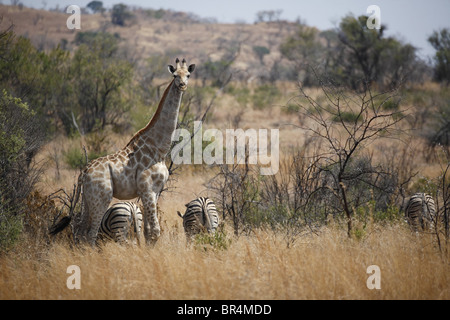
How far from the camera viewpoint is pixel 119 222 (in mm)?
6746

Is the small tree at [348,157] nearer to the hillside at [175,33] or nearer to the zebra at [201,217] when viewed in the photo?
the zebra at [201,217]

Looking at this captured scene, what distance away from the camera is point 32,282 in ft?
18.3

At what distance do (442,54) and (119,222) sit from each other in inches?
1080

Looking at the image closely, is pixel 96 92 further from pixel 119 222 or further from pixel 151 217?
pixel 151 217

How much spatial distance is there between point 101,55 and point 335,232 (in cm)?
1510

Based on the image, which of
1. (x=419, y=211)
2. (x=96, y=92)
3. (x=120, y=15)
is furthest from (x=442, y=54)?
(x=120, y=15)

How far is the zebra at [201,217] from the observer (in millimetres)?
7160

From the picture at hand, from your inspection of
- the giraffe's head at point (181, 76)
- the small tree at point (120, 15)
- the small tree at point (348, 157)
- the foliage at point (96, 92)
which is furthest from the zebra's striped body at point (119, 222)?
the small tree at point (120, 15)

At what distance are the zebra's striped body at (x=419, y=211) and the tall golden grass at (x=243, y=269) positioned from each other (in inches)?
38.1

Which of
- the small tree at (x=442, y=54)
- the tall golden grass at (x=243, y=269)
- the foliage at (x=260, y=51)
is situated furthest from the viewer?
the foliage at (x=260, y=51)

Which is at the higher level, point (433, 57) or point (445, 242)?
point (433, 57)

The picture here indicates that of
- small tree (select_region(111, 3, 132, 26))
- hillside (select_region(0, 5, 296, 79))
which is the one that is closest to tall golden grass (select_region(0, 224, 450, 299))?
hillside (select_region(0, 5, 296, 79))
